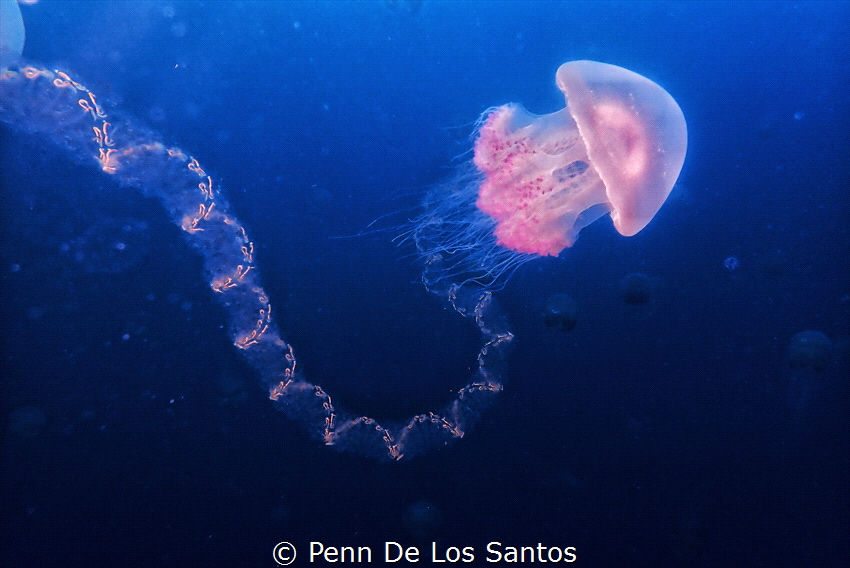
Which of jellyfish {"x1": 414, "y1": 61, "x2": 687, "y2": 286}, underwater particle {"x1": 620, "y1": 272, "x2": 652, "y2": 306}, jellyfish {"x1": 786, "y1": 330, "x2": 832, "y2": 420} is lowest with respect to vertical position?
jellyfish {"x1": 786, "y1": 330, "x2": 832, "y2": 420}

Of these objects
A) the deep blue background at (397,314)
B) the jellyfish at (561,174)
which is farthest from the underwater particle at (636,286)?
the jellyfish at (561,174)

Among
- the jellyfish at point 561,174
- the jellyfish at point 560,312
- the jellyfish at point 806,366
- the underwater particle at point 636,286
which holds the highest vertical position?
the jellyfish at point 561,174

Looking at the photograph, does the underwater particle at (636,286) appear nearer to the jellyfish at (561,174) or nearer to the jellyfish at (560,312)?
the jellyfish at (560,312)

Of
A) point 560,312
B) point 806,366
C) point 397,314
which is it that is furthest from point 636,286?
point 397,314

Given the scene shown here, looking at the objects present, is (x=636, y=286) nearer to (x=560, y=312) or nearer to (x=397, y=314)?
(x=560, y=312)

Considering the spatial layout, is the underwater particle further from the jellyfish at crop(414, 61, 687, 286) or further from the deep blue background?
the jellyfish at crop(414, 61, 687, 286)

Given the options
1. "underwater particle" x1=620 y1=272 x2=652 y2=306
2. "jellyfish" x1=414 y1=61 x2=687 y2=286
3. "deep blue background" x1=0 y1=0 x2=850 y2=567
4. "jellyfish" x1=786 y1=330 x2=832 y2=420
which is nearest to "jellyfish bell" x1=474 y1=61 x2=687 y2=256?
"jellyfish" x1=414 y1=61 x2=687 y2=286
